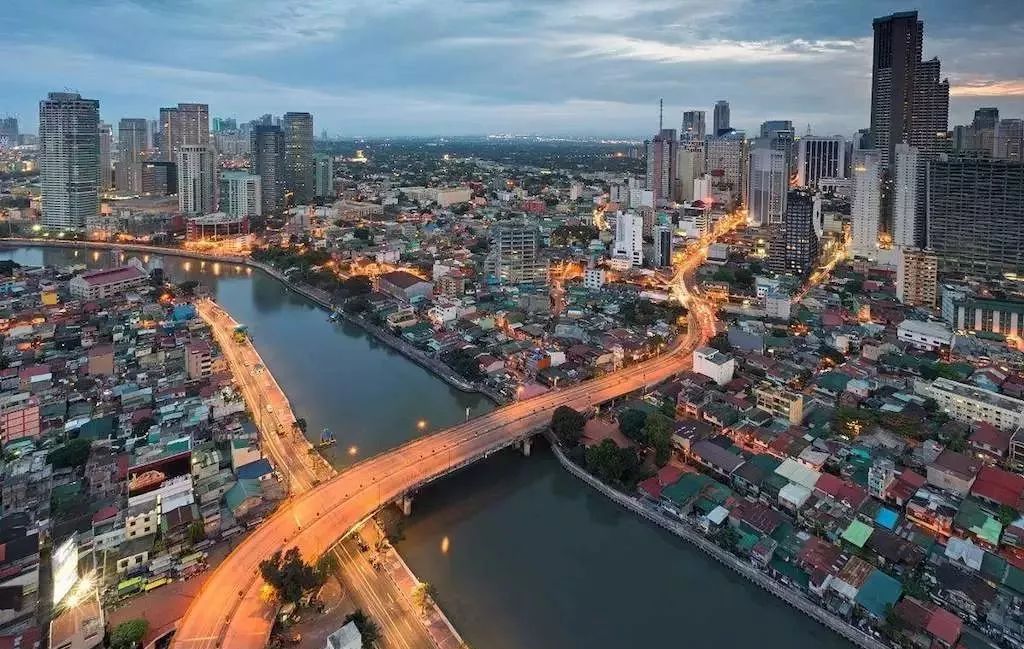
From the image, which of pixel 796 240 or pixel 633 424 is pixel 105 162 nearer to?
pixel 796 240

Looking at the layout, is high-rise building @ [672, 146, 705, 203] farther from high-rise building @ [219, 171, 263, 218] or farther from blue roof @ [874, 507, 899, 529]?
blue roof @ [874, 507, 899, 529]

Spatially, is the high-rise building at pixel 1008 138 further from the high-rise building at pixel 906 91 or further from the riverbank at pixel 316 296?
the riverbank at pixel 316 296

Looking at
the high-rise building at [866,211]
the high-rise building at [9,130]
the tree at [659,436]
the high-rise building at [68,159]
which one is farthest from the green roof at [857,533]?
the high-rise building at [9,130]

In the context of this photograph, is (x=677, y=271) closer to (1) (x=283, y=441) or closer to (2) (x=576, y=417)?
(2) (x=576, y=417)

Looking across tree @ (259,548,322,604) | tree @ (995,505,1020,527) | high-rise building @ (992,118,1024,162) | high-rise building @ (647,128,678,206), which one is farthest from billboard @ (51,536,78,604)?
high-rise building @ (992,118,1024,162)

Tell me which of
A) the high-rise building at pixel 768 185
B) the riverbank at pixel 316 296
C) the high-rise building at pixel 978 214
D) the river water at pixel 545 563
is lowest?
the river water at pixel 545 563

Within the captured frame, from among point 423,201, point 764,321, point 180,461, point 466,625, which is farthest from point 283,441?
point 423,201
